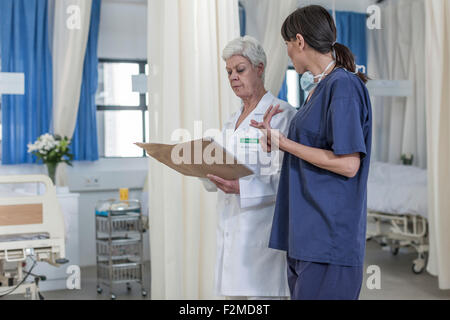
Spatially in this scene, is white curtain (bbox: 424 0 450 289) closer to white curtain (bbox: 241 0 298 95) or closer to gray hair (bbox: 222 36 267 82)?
white curtain (bbox: 241 0 298 95)

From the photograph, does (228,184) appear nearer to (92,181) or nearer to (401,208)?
(401,208)

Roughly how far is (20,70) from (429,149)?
151 inches

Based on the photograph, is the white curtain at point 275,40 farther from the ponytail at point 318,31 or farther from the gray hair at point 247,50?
the ponytail at point 318,31

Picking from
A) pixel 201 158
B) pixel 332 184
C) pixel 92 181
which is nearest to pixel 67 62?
pixel 92 181

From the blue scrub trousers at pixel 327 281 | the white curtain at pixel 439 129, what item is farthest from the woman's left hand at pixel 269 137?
the white curtain at pixel 439 129

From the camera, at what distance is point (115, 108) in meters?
5.87

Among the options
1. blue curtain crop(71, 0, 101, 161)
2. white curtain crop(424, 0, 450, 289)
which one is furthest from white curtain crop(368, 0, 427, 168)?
blue curtain crop(71, 0, 101, 161)

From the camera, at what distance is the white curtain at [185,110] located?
2961mm

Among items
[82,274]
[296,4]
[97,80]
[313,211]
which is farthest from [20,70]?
[313,211]

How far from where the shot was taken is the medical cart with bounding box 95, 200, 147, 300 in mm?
4250

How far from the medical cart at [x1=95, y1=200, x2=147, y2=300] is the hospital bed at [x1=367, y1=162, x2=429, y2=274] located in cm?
218

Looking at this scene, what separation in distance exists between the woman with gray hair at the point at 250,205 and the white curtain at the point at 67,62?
125 inches
